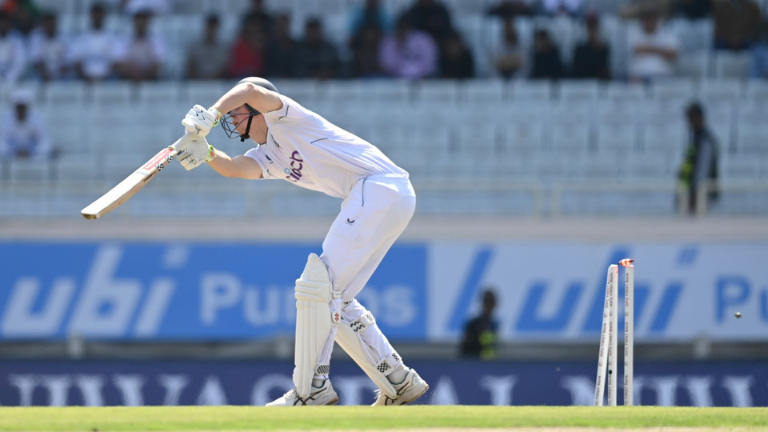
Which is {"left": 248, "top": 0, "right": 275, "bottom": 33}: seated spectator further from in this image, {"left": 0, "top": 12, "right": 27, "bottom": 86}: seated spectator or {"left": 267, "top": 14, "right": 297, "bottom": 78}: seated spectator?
{"left": 0, "top": 12, "right": 27, "bottom": 86}: seated spectator

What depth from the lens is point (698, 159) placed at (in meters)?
11.7

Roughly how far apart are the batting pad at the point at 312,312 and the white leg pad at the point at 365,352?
0.59 feet

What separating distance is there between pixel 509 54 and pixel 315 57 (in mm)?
2223

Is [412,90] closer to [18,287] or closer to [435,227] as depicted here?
[435,227]

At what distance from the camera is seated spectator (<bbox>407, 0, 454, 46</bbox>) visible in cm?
1334

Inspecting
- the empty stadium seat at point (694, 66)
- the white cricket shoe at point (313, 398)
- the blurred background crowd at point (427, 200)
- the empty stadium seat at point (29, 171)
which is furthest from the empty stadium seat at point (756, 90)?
the white cricket shoe at point (313, 398)

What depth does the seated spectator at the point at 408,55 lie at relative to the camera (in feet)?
43.3

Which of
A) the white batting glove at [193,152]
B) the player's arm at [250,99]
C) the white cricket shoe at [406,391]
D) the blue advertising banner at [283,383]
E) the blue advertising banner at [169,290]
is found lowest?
the blue advertising banner at [283,383]

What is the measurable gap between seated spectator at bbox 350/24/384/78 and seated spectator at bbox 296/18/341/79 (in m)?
0.27

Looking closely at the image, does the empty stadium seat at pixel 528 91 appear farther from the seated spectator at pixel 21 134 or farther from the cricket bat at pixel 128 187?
the cricket bat at pixel 128 187

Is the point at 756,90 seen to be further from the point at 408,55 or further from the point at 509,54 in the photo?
the point at 408,55

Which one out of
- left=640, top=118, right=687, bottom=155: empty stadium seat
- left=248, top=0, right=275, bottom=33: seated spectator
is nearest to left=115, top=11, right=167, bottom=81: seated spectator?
left=248, top=0, right=275, bottom=33: seated spectator

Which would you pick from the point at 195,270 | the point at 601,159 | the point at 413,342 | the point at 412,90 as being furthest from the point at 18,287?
the point at 601,159

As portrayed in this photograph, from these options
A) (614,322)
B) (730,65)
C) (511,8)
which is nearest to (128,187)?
(614,322)
